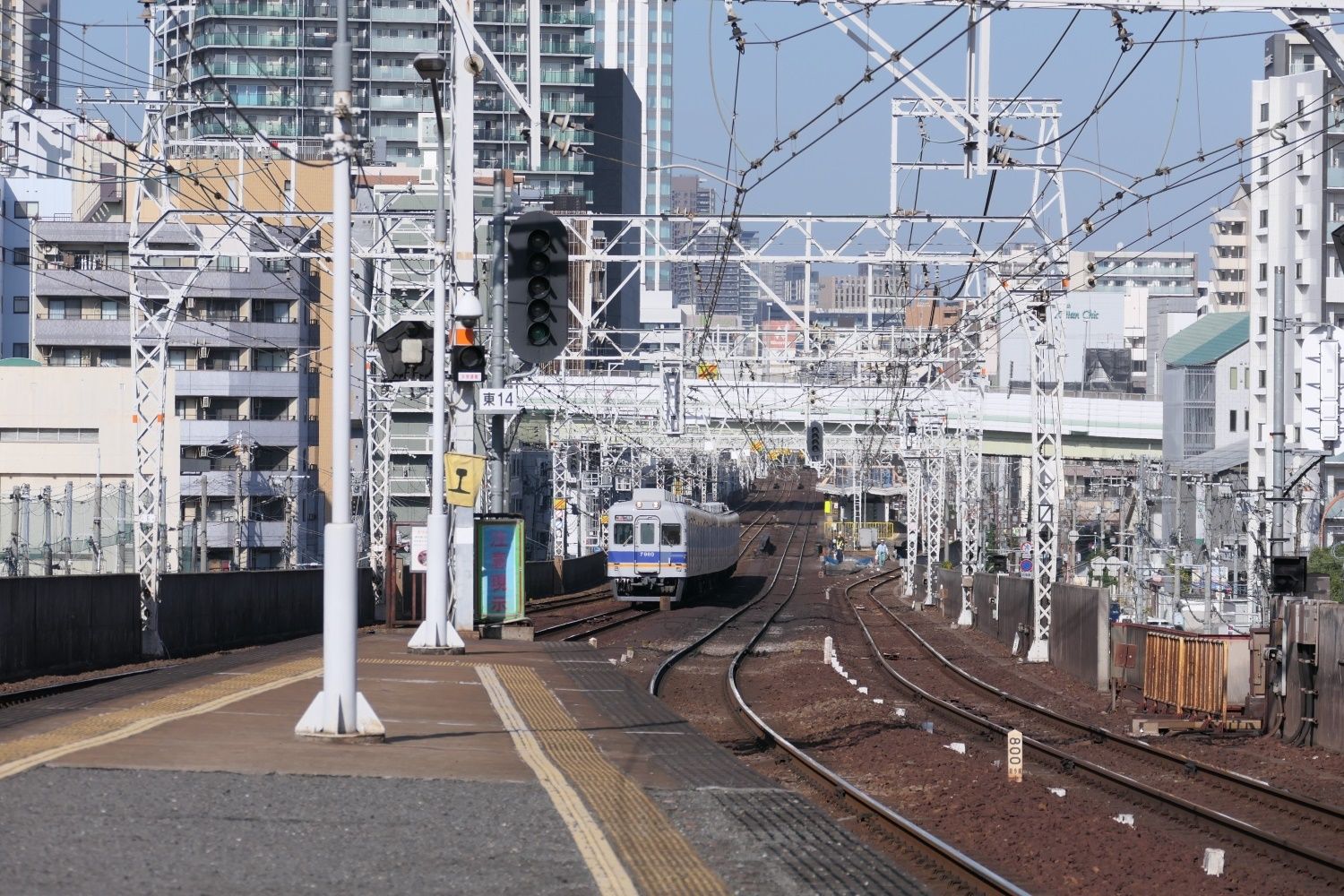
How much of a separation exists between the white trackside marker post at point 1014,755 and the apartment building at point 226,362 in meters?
50.5

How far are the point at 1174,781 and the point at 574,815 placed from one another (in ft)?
27.4

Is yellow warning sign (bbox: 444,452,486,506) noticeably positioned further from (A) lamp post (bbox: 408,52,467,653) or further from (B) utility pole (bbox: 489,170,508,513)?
(B) utility pole (bbox: 489,170,508,513)

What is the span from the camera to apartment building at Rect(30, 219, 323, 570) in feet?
211

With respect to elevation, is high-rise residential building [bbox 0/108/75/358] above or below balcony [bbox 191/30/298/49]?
below

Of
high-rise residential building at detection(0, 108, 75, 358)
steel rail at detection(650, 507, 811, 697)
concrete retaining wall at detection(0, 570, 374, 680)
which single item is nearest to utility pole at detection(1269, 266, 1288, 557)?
steel rail at detection(650, 507, 811, 697)

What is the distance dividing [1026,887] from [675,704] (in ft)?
40.7

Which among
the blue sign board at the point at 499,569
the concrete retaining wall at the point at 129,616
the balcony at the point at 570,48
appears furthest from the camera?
the balcony at the point at 570,48

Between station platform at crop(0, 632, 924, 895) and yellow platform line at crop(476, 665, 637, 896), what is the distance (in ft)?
0.07

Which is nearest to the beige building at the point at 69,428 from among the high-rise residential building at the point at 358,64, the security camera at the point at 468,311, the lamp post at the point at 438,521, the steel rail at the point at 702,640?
the steel rail at the point at 702,640

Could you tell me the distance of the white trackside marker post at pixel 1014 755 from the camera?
49.2 feet

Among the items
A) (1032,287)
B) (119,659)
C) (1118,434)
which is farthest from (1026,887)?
(1118,434)

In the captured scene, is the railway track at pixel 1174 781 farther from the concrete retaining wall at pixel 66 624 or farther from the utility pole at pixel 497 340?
the concrete retaining wall at pixel 66 624

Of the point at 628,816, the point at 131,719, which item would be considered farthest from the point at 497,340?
the point at 628,816

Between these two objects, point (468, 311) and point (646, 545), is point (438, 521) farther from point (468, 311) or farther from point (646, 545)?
point (646, 545)
